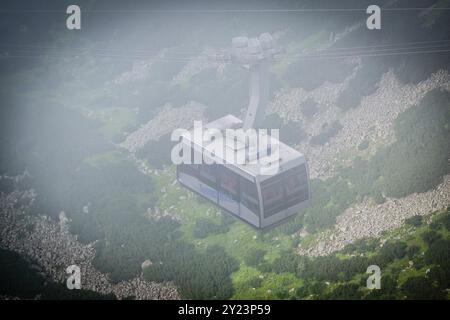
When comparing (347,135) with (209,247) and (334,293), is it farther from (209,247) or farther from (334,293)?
(334,293)

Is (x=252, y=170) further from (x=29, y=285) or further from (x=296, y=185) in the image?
(x=29, y=285)

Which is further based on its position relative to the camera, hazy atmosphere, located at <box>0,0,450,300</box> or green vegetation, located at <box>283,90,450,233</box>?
green vegetation, located at <box>283,90,450,233</box>

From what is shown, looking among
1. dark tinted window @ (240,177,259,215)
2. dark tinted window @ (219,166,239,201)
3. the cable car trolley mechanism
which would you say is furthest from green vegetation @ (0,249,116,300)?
dark tinted window @ (240,177,259,215)

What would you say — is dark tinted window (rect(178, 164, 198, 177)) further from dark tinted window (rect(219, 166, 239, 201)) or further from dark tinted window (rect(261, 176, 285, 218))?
dark tinted window (rect(261, 176, 285, 218))

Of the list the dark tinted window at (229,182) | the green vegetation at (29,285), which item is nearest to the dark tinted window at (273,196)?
the dark tinted window at (229,182)

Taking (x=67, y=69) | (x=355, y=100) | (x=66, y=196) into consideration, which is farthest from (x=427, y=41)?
(x=67, y=69)

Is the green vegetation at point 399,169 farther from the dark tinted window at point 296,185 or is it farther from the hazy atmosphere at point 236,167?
the dark tinted window at point 296,185
